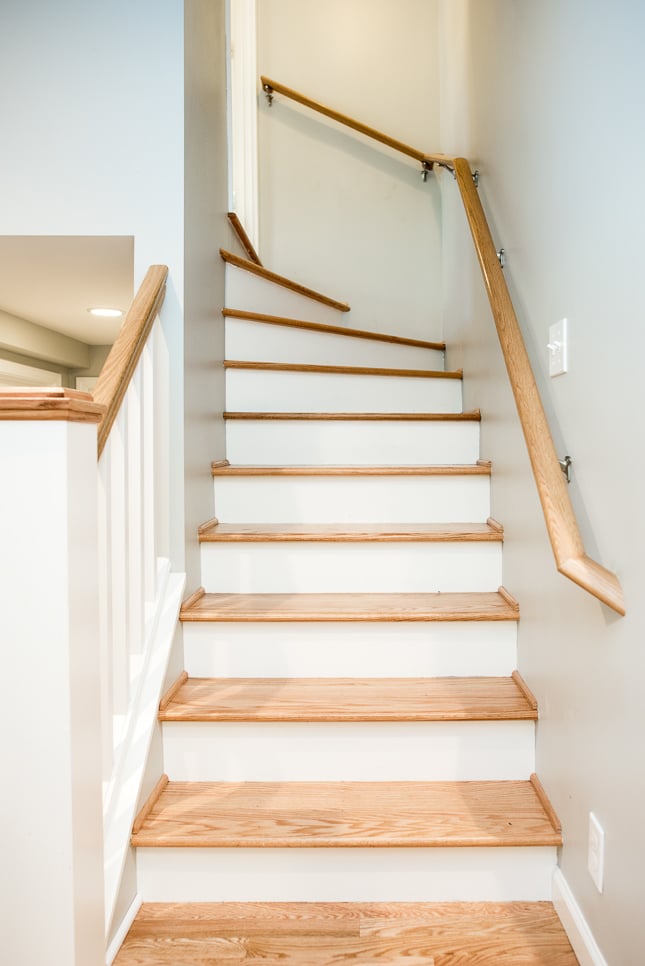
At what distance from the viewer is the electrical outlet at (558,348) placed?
1284 millimetres

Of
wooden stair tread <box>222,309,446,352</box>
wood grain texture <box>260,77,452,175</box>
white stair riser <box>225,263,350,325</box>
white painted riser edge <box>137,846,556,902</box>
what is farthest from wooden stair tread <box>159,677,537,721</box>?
wood grain texture <box>260,77,452,175</box>

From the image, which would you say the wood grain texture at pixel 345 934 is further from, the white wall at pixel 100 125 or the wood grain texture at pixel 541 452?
the white wall at pixel 100 125

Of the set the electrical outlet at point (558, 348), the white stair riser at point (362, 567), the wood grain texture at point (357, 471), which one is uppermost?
the electrical outlet at point (558, 348)

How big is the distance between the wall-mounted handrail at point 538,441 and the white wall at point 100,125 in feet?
2.99

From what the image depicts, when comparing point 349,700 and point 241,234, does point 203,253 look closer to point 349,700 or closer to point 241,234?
point 241,234

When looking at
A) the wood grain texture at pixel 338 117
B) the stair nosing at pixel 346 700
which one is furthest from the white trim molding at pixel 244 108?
the stair nosing at pixel 346 700

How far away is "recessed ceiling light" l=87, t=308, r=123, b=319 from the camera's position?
8.46ft

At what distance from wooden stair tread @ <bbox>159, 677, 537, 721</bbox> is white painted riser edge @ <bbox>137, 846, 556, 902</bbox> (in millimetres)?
273

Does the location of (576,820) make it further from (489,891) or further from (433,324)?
(433,324)

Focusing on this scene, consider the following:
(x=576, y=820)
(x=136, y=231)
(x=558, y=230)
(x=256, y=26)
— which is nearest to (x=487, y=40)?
(x=558, y=230)

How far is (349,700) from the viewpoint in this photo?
1.50m

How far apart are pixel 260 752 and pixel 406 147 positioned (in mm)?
3126

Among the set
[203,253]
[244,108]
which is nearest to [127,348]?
[203,253]

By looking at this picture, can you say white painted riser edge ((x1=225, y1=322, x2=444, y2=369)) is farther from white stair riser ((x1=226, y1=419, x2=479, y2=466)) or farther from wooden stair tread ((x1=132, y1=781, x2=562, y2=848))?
Answer: wooden stair tread ((x1=132, y1=781, x2=562, y2=848))
